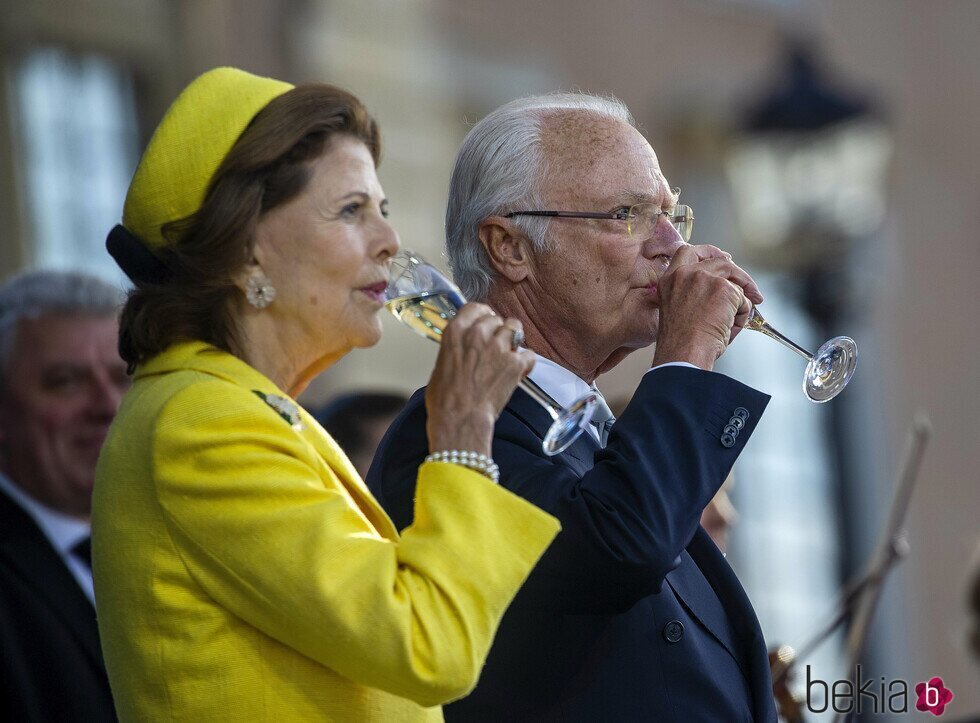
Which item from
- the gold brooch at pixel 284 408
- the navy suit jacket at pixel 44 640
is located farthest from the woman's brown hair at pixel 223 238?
the navy suit jacket at pixel 44 640

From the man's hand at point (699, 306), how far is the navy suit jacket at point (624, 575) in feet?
0.26

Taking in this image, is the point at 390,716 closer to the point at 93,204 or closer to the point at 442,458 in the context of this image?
the point at 442,458

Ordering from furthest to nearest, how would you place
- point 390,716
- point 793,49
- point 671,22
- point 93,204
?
point 671,22, point 793,49, point 93,204, point 390,716

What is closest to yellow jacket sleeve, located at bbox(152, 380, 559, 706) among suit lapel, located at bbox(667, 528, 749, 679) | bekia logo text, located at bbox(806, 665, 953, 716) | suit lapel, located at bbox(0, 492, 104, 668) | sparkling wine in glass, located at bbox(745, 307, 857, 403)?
suit lapel, located at bbox(667, 528, 749, 679)

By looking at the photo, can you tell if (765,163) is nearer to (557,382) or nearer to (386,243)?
(557,382)

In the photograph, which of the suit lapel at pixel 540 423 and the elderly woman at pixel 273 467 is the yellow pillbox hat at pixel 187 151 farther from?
the suit lapel at pixel 540 423

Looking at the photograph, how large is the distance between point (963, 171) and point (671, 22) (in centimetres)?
266

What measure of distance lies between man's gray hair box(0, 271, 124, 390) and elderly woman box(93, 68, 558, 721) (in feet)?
5.95

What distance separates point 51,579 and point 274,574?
5.85 feet

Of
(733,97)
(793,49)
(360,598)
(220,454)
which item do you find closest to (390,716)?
(360,598)

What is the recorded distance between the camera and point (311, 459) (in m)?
2.43

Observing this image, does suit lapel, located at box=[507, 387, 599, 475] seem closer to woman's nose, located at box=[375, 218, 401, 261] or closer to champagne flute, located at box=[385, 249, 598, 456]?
champagne flute, located at box=[385, 249, 598, 456]

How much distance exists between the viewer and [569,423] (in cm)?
254

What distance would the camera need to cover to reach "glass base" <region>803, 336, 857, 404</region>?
314cm
